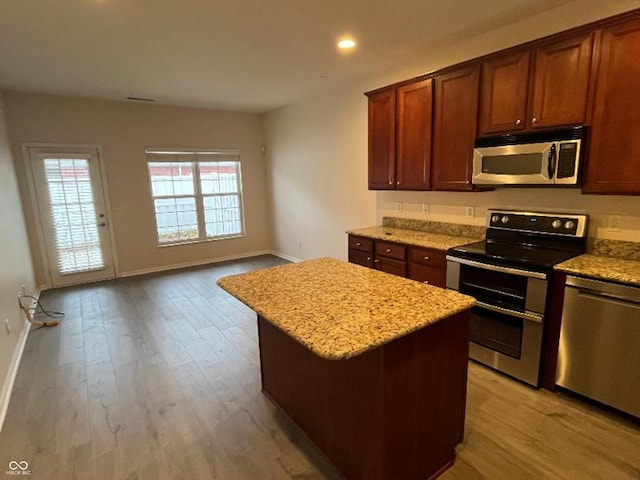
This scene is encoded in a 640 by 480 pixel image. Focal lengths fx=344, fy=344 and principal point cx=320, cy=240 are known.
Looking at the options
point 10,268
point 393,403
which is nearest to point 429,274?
point 393,403

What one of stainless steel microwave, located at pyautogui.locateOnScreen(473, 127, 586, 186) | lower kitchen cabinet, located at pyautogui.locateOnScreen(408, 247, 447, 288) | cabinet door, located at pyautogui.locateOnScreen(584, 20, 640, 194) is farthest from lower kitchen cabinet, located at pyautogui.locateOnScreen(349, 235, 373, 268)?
cabinet door, located at pyautogui.locateOnScreen(584, 20, 640, 194)

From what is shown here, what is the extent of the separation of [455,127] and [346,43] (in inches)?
49.2

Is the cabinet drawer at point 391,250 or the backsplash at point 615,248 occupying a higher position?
the backsplash at point 615,248

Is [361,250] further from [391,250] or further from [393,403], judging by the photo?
[393,403]

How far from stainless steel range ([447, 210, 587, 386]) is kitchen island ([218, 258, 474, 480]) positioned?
0.93 meters

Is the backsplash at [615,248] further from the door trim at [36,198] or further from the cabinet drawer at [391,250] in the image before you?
the door trim at [36,198]

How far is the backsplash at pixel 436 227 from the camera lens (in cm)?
330

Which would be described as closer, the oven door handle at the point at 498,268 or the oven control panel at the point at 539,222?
the oven door handle at the point at 498,268

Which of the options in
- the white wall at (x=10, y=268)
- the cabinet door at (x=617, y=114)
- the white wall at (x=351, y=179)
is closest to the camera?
the cabinet door at (x=617, y=114)

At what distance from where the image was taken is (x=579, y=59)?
7.44 ft

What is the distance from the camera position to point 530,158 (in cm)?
254

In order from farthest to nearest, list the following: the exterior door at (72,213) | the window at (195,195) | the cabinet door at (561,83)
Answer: the window at (195,195), the exterior door at (72,213), the cabinet door at (561,83)

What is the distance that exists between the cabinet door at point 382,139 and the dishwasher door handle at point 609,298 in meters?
1.98

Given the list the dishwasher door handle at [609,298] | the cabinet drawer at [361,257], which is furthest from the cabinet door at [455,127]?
the dishwasher door handle at [609,298]
